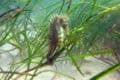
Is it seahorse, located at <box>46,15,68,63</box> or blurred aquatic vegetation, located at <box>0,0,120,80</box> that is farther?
blurred aquatic vegetation, located at <box>0,0,120,80</box>

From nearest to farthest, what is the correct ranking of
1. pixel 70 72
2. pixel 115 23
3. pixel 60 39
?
pixel 60 39, pixel 70 72, pixel 115 23

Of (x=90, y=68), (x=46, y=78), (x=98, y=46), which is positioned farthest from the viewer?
(x=98, y=46)

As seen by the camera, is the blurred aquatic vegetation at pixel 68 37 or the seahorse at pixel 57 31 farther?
the blurred aquatic vegetation at pixel 68 37

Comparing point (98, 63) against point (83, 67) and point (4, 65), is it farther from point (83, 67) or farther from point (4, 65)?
point (4, 65)

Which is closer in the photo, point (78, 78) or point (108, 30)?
point (78, 78)

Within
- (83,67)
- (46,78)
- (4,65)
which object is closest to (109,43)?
(83,67)

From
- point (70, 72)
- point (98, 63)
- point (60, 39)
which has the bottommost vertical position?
point (98, 63)

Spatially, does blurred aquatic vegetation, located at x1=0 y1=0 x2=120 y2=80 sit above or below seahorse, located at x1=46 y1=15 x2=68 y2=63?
below

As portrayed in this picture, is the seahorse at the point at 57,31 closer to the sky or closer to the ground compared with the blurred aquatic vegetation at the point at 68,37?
closer to the sky

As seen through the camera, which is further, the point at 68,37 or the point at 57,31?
the point at 68,37

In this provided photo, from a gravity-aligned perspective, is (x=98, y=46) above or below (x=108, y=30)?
below

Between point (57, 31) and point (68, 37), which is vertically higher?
point (57, 31)
